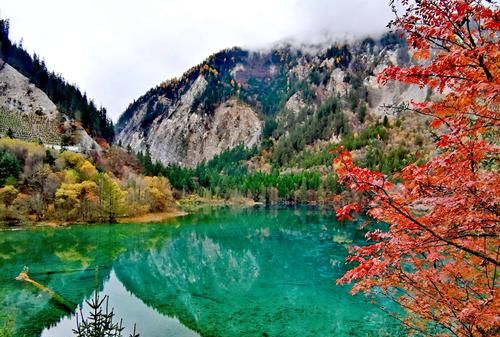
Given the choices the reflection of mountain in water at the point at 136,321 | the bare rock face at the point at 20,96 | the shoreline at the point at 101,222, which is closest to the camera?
the reflection of mountain in water at the point at 136,321

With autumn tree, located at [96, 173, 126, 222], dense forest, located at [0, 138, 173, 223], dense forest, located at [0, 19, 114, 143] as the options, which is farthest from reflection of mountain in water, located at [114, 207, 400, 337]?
dense forest, located at [0, 19, 114, 143]

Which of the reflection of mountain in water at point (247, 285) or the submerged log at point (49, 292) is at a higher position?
the submerged log at point (49, 292)

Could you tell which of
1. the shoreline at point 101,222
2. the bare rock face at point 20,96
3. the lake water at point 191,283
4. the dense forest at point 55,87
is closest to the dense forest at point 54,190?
the shoreline at point 101,222

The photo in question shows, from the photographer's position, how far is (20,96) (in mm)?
102250

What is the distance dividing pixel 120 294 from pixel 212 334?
9396 mm

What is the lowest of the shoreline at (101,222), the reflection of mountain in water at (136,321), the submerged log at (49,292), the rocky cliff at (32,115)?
the reflection of mountain in water at (136,321)

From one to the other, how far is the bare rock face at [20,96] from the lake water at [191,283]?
65.5 meters

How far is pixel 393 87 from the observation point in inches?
7751

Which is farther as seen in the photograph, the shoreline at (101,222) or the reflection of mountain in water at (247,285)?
the shoreline at (101,222)

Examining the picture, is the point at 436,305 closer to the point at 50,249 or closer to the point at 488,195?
the point at 488,195

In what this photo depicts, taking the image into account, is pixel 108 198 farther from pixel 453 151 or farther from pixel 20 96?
pixel 20 96

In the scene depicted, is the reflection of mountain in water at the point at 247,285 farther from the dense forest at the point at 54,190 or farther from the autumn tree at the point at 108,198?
the dense forest at the point at 54,190

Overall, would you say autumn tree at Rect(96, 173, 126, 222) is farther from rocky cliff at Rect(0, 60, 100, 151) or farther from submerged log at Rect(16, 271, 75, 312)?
rocky cliff at Rect(0, 60, 100, 151)

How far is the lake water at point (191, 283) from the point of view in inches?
717
